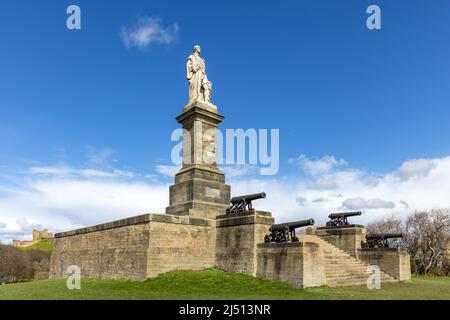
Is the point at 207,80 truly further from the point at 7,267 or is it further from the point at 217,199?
the point at 7,267

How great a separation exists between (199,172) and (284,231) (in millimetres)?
5335

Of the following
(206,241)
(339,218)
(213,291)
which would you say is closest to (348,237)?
(339,218)

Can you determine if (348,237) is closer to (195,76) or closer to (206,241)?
Answer: (206,241)

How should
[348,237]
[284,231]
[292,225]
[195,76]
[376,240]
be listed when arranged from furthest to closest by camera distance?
[195,76] → [348,237] → [376,240] → [284,231] → [292,225]

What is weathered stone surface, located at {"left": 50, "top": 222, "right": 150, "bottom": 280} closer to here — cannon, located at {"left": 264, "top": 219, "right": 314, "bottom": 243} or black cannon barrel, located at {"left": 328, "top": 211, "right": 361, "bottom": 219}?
cannon, located at {"left": 264, "top": 219, "right": 314, "bottom": 243}

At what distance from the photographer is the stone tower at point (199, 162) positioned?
18031 mm

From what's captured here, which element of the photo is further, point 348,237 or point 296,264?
point 348,237

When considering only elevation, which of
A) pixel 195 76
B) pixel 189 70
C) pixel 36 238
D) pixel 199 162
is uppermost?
pixel 189 70

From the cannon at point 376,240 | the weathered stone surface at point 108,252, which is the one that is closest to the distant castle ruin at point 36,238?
the weathered stone surface at point 108,252

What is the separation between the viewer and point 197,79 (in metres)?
20.2

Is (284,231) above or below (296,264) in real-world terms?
above

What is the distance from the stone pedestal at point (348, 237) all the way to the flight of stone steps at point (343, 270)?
217cm
